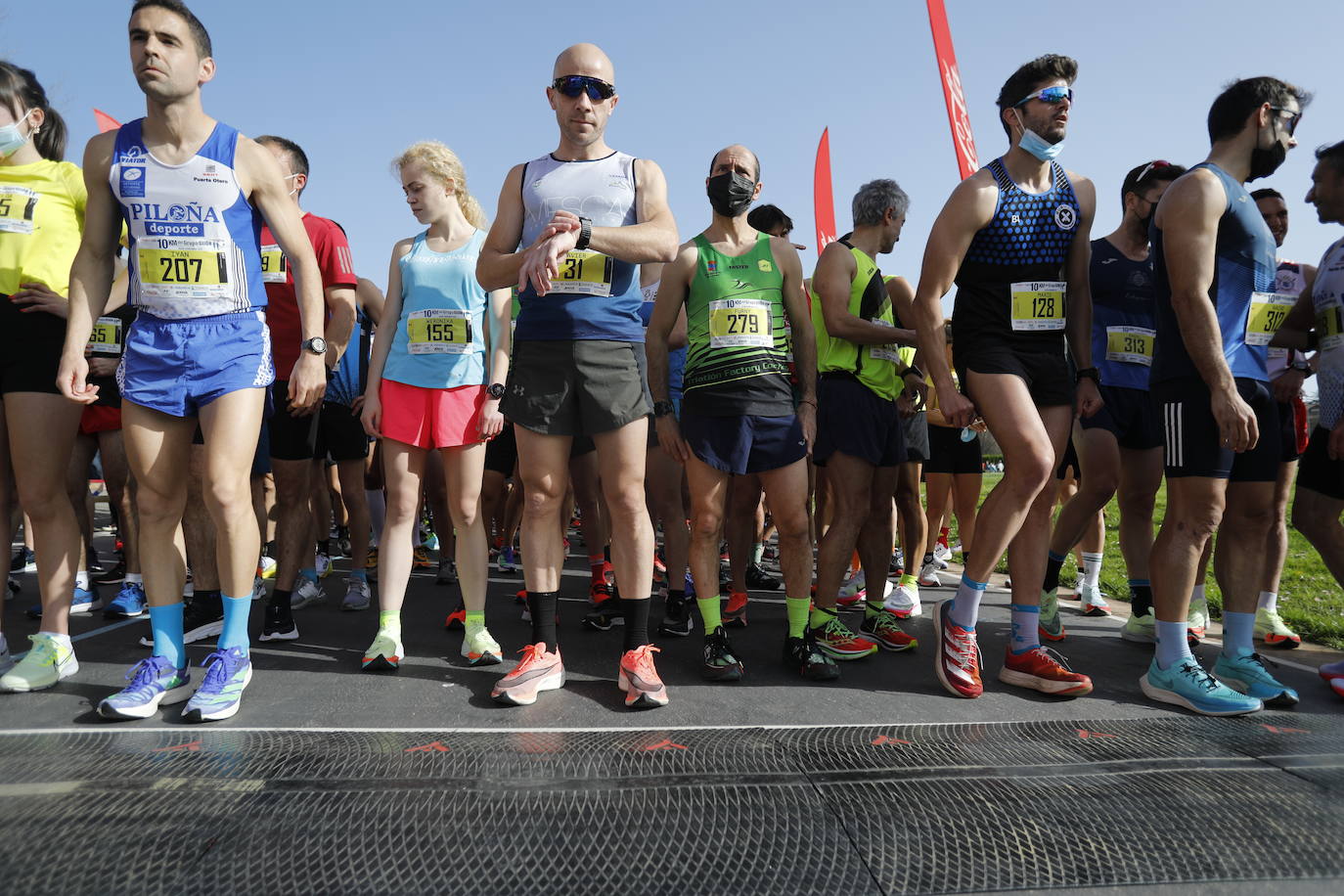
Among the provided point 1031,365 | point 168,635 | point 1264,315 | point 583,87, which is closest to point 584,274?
point 583,87

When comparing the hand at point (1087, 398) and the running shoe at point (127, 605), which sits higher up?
the hand at point (1087, 398)

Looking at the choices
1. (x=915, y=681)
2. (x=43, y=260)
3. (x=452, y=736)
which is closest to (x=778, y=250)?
(x=915, y=681)

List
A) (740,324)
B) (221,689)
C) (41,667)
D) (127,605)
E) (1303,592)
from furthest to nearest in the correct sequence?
(1303,592), (127,605), (740,324), (41,667), (221,689)

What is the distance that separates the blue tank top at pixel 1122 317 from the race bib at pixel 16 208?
4.90 m

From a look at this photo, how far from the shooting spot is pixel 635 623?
9.99 feet

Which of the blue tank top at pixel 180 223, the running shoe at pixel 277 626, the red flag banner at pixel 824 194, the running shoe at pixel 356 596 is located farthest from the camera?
the red flag banner at pixel 824 194

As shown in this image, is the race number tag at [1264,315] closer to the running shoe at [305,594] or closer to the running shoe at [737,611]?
the running shoe at [737,611]

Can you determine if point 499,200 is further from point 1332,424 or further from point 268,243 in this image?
point 1332,424

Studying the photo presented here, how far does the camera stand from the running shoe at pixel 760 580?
19.4ft

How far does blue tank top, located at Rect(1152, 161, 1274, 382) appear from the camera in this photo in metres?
3.07

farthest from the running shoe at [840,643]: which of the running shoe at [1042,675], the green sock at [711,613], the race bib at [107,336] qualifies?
the race bib at [107,336]

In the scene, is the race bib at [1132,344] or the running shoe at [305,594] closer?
the race bib at [1132,344]

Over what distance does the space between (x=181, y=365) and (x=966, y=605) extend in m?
2.96

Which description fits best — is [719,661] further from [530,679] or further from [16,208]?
[16,208]
